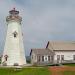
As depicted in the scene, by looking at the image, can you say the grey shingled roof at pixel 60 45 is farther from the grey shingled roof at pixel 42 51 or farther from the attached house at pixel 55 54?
the grey shingled roof at pixel 42 51

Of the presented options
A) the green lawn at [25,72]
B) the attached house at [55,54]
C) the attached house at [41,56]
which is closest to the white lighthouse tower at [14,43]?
the attached house at [41,56]

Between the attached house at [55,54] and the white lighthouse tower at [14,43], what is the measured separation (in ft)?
22.5

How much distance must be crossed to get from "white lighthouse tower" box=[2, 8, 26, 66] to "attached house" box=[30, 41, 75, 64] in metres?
6.87

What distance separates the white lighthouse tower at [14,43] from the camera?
57.8 meters

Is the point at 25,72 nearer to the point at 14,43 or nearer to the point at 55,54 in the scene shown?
the point at 14,43

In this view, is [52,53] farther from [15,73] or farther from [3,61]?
[15,73]

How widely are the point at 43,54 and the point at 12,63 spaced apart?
33.7 ft

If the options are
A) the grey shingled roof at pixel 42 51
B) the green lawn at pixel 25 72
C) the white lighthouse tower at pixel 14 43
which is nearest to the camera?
the green lawn at pixel 25 72

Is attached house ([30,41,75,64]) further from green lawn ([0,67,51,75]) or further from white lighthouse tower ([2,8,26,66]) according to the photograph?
green lawn ([0,67,51,75])

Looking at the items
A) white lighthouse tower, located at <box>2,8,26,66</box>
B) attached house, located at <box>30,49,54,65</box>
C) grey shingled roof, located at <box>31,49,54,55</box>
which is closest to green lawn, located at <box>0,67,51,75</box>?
white lighthouse tower, located at <box>2,8,26,66</box>

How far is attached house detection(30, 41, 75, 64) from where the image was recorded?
65.4 m

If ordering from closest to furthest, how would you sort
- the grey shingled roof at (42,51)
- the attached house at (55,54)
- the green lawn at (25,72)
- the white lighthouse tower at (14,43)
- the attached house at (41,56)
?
the green lawn at (25,72)
the white lighthouse tower at (14,43)
the attached house at (41,56)
the attached house at (55,54)
the grey shingled roof at (42,51)

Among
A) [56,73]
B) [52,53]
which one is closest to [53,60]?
[52,53]

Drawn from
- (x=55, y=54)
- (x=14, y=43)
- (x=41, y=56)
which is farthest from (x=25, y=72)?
(x=55, y=54)
